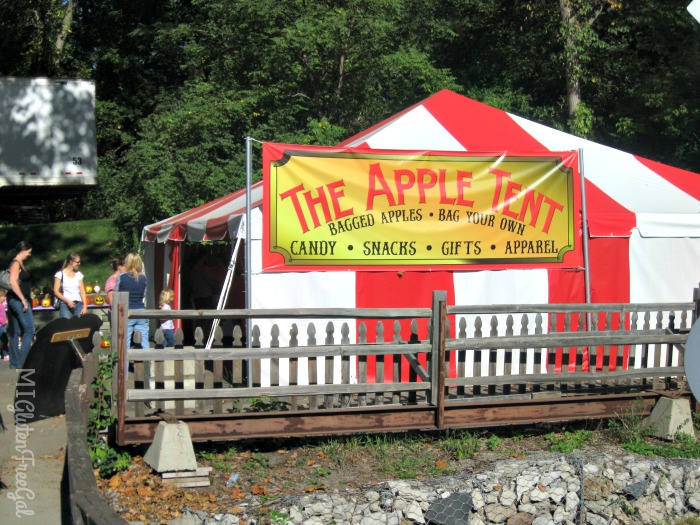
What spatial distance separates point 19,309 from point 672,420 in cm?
805

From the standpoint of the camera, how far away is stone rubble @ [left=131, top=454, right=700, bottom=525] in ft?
20.2

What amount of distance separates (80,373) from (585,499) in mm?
4266

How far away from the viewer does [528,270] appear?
9.44m

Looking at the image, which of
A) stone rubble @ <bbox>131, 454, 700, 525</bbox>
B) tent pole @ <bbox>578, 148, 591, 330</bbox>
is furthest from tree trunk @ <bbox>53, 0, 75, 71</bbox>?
stone rubble @ <bbox>131, 454, 700, 525</bbox>

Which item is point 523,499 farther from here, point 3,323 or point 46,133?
point 46,133

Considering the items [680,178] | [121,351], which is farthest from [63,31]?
[121,351]

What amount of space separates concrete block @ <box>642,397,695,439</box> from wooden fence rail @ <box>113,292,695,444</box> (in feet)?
0.56

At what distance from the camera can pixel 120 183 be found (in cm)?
2464

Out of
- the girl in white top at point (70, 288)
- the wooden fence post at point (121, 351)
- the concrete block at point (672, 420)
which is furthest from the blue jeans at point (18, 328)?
the concrete block at point (672, 420)

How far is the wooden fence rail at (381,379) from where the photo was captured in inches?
260

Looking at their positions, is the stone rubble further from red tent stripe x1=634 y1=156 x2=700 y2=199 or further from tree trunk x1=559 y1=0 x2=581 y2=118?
tree trunk x1=559 y1=0 x2=581 y2=118

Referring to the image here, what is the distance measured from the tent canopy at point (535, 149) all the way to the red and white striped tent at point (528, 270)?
0.02 metres

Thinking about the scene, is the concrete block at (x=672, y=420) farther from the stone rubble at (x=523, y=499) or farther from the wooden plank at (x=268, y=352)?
the wooden plank at (x=268, y=352)

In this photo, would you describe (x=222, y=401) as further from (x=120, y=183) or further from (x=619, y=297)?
(x=120, y=183)
